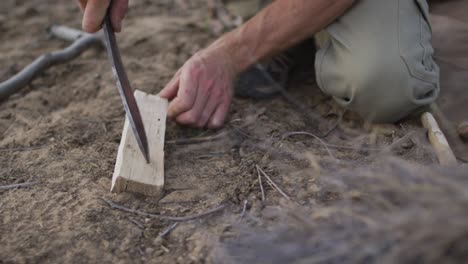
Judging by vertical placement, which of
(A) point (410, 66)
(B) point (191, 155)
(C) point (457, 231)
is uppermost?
(C) point (457, 231)

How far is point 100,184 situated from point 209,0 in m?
2.05

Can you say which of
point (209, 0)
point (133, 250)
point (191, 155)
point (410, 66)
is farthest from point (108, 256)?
point (209, 0)

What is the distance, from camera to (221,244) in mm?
1516

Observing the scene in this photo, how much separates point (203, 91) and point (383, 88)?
29.3 inches

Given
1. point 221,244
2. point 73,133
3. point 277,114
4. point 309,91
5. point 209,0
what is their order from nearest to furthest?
point 221,244
point 73,133
point 277,114
point 309,91
point 209,0

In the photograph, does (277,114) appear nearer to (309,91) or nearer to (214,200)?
(309,91)

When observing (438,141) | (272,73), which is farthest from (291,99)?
(438,141)

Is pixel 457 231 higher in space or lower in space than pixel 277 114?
higher

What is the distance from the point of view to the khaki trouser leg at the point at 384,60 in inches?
81.8

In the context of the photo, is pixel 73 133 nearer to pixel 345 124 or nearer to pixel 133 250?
pixel 133 250

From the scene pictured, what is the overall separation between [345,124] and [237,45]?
585 millimetres

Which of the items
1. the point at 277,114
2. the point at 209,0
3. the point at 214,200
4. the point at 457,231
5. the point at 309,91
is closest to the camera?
the point at 457,231

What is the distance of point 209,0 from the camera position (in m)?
3.56

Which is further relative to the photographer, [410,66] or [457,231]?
[410,66]
